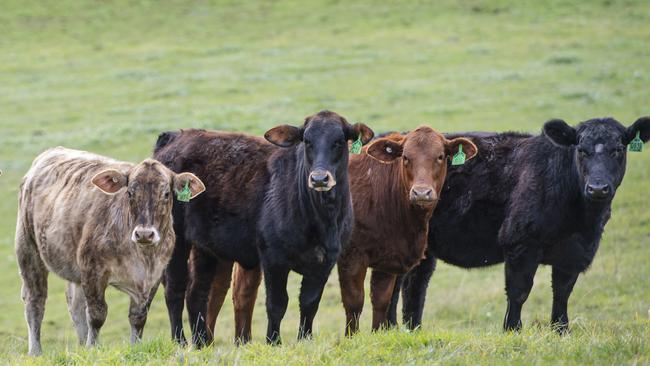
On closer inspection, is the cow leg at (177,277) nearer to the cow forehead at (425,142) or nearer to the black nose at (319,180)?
the black nose at (319,180)

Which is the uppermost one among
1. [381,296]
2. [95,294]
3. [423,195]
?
[423,195]

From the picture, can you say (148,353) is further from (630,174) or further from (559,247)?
(630,174)

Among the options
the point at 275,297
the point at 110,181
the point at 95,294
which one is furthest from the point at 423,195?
the point at 95,294

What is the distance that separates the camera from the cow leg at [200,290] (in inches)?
421

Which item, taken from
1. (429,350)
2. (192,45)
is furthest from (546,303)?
(192,45)

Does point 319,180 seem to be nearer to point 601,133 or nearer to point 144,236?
point 144,236

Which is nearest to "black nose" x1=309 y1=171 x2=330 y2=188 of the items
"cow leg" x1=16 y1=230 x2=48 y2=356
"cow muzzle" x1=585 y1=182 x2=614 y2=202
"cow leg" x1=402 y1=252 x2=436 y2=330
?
"cow muzzle" x1=585 y1=182 x2=614 y2=202

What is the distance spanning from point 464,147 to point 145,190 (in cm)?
340

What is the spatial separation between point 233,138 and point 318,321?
573 centimetres

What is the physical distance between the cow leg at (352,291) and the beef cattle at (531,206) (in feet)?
2.97

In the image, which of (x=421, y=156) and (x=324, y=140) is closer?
(x=324, y=140)

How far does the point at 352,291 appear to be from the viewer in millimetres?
10266

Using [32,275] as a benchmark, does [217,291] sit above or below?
below

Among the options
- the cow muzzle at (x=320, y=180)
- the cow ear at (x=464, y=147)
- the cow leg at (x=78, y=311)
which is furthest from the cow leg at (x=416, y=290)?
the cow leg at (x=78, y=311)
